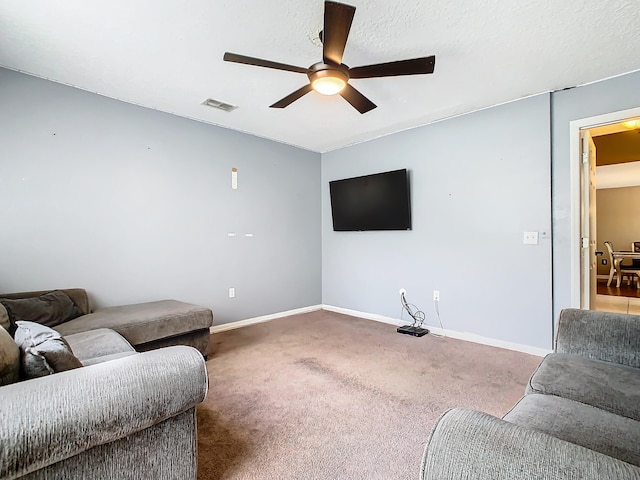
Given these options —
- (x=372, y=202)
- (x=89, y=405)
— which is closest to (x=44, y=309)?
(x=89, y=405)

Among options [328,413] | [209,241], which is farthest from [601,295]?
[209,241]

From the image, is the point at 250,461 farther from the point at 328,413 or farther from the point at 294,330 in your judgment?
the point at 294,330

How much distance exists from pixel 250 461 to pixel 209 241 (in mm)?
2658

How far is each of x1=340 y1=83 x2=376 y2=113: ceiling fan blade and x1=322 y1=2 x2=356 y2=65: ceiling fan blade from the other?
340mm

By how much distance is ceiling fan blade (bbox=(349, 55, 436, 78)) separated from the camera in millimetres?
1963

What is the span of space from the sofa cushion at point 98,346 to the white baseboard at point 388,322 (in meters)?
1.77

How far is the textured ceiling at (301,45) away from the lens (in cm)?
191

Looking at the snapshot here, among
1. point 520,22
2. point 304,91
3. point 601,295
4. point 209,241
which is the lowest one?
point 601,295

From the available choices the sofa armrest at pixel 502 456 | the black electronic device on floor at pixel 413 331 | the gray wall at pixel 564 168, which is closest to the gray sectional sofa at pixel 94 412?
the sofa armrest at pixel 502 456

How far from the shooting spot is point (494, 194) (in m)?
3.32

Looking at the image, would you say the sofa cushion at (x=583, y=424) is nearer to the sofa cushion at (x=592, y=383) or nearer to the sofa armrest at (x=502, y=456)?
the sofa cushion at (x=592, y=383)

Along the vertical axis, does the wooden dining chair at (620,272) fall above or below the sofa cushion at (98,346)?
below

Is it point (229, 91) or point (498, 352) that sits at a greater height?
point (229, 91)

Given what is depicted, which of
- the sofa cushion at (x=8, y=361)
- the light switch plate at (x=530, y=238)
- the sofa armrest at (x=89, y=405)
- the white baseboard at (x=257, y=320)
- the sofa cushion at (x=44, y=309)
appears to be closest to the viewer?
the sofa armrest at (x=89, y=405)
